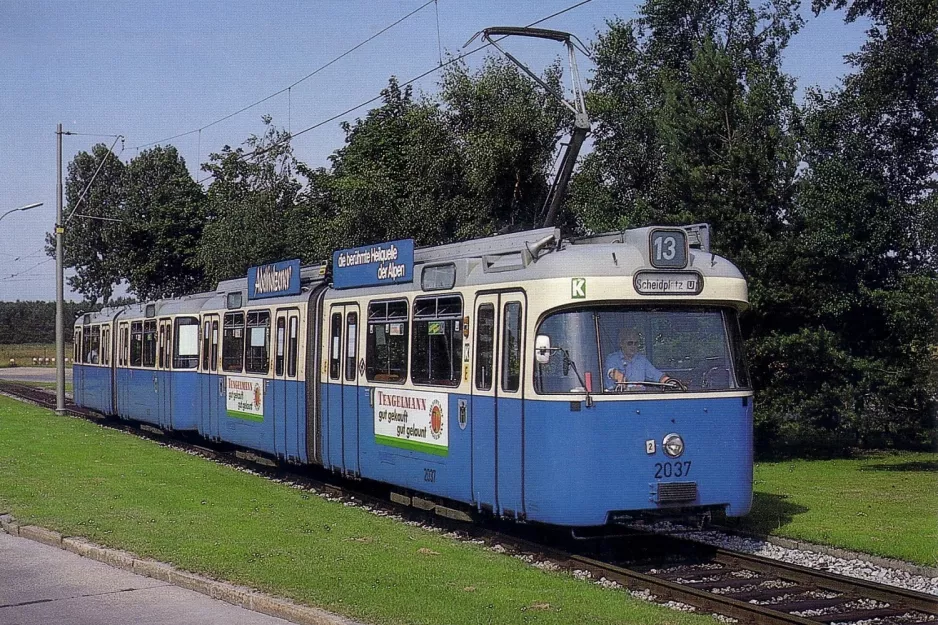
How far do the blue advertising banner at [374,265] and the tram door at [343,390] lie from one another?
389 millimetres

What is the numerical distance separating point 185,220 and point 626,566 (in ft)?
176

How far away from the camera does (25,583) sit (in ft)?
33.7

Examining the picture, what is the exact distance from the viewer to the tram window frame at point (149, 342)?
26.8 metres

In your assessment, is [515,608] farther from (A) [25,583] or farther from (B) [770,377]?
(B) [770,377]

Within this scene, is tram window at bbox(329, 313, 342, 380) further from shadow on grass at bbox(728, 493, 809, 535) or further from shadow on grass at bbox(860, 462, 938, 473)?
shadow on grass at bbox(860, 462, 938, 473)

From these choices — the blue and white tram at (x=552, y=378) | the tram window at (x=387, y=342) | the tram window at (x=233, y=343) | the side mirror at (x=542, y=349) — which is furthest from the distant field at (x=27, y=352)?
the side mirror at (x=542, y=349)

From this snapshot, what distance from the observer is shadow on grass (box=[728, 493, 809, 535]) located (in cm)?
1339

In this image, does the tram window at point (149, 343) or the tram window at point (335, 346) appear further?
the tram window at point (149, 343)

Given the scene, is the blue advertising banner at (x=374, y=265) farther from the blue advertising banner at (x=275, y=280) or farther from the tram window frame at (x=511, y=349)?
the tram window frame at (x=511, y=349)

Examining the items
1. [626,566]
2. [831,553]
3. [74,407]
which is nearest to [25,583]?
[626,566]

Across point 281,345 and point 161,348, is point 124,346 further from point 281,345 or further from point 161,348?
point 281,345

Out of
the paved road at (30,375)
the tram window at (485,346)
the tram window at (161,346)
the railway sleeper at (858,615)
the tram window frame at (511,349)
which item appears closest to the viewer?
the railway sleeper at (858,615)

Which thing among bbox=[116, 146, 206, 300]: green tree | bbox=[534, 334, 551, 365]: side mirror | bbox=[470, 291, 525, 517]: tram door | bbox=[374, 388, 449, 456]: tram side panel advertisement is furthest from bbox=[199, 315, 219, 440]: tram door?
bbox=[116, 146, 206, 300]: green tree

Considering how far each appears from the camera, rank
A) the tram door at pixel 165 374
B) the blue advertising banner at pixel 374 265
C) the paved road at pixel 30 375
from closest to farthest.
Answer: the blue advertising banner at pixel 374 265, the tram door at pixel 165 374, the paved road at pixel 30 375
